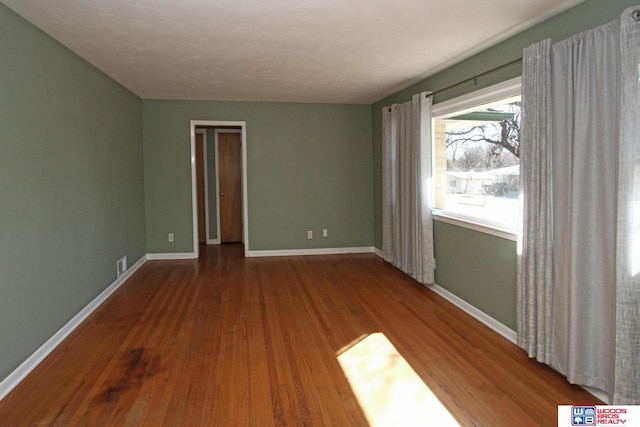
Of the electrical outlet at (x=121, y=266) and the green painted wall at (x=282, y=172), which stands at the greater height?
the green painted wall at (x=282, y=172)

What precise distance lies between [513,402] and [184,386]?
196 centimetres

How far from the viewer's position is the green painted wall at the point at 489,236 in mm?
2648

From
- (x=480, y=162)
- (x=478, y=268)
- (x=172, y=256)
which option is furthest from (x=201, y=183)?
(x=478, y=268)

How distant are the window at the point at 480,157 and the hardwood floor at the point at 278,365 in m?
0.98

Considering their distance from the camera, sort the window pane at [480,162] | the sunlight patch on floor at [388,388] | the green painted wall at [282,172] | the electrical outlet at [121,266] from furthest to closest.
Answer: the green painted wall at [282,172] < the electrical outlet at [121,266] < the window pane at [480,162] < the sunlight patch on floor at [388,388]

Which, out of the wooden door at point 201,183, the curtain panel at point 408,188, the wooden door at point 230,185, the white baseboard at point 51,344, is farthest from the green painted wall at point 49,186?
the curtain panel at point 408,188

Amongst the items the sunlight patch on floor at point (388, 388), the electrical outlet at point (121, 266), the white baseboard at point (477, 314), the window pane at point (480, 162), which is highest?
the window pane at point (480, 162)

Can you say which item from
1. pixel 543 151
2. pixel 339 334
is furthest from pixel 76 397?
pixel 543 151

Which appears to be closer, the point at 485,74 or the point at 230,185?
the point at 485,74

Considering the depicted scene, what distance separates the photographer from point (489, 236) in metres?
3.69

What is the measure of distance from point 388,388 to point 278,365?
774 mm

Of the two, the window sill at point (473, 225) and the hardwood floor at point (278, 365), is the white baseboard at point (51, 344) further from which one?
the window sill at point (473, 225)

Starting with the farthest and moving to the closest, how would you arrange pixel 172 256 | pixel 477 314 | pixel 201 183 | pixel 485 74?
pixel 201 183 < pixel 172 256 < pixel 477 314 < pixel 485 74

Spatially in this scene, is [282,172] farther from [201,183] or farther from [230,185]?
[201,183]
